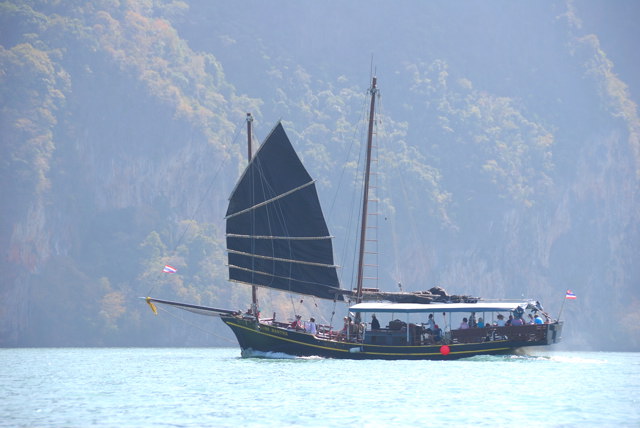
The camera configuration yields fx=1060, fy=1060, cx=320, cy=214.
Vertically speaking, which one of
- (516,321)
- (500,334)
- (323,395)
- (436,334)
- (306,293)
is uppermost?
(306,293)

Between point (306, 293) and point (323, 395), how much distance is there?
17898 millimetres

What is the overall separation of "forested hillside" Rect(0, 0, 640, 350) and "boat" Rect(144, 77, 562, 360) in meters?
48.3

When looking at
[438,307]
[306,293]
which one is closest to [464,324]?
[438,307]

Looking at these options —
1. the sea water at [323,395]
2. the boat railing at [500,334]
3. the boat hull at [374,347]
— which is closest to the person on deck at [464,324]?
the boat railing at [500,334]

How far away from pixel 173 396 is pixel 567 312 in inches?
3349

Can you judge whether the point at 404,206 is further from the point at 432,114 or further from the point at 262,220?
the point at 262,220

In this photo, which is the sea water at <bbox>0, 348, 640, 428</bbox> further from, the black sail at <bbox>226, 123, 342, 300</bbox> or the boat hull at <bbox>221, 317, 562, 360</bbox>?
the black sail at <bbox>226, 123, 342, 300</bbox>

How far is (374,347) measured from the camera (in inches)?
1789

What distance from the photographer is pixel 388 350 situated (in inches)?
1786

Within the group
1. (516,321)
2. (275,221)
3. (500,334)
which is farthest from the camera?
(275,221)

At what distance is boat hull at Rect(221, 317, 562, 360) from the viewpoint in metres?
45.1

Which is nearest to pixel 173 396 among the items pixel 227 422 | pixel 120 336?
pixel 227 422

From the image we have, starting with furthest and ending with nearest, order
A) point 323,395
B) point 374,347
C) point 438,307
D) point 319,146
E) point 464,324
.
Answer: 1. point 319,146
2. point 464,324
3. point 438,307
4. point 374,347
5. point 323,395

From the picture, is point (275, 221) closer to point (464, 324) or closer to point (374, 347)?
point (374, 347)
